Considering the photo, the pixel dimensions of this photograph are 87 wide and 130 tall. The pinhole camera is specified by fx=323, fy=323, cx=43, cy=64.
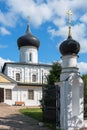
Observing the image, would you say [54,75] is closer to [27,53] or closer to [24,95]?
[24,95]

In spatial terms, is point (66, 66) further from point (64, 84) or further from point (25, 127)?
point (25, 127)

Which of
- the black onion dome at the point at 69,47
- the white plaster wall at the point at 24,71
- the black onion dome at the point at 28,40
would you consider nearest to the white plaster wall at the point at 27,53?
the black onion dome at the point at 28,40

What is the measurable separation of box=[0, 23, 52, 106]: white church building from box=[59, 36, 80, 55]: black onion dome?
73.2 ft

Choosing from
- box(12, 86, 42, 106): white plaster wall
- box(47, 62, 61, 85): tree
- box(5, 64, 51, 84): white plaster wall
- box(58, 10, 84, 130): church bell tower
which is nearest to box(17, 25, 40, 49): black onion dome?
box(5, 64, 51, 84): white plaster wall

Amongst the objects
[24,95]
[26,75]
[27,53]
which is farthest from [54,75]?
[27,53]

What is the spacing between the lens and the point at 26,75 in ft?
141

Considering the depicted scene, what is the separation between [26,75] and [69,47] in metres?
26.6

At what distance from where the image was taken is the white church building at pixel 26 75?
38.9 meters

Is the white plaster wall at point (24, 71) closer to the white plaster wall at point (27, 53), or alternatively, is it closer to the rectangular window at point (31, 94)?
the white plaster wall at point (27, 53)

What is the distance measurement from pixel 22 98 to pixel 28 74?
4.56m

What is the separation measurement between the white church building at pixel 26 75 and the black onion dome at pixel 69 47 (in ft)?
73.2

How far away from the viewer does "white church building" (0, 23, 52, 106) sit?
128 ft

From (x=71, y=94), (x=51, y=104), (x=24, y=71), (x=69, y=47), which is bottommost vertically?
(x=51, y=104)

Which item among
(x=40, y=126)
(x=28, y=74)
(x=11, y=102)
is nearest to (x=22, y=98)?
(x=11, y=102)
